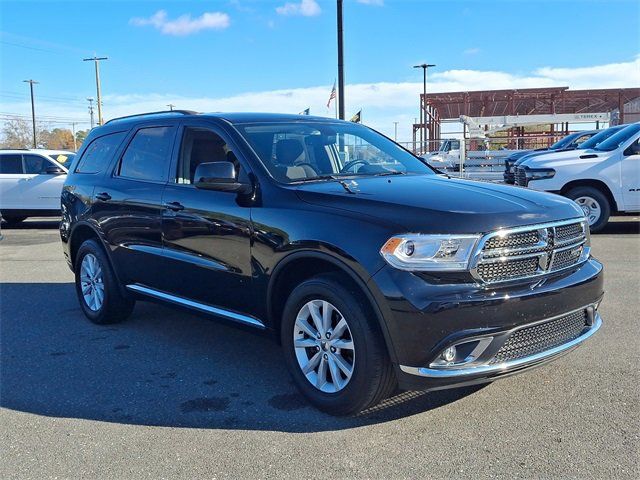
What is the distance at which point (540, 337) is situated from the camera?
3.43 m

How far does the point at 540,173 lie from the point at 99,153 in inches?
305

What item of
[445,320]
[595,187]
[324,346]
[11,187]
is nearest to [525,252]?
[445,320]

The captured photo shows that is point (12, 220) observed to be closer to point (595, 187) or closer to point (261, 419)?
point (595, 187)

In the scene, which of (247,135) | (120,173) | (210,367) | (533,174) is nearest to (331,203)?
(247,135)

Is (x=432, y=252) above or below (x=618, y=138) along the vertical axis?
below

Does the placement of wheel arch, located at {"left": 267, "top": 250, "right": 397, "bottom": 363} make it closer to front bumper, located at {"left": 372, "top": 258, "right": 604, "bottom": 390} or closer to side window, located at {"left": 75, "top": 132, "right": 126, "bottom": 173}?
front bumper, located at {"left": 372, "top": 258, "right": 604, "bottom": 390}

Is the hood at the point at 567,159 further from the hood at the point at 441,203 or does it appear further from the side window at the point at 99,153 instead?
the side window at the point at 99,153

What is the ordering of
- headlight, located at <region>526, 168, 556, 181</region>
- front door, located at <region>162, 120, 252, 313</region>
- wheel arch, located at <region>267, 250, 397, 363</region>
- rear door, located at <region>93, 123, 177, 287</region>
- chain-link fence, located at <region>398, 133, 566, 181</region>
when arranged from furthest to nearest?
chain-link fence, located at <region>398, 133, 566, 181</region>
headlight, located at <region>526, 168, 556, 181</region>
rear door, located at <region>93, 123, 177, 287</region>
front door, located at <region>162, 120, 252, 313</region>
wheel arch, located at <region>267, 250, 397, 363</region>

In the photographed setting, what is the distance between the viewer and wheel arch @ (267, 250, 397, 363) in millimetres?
3311

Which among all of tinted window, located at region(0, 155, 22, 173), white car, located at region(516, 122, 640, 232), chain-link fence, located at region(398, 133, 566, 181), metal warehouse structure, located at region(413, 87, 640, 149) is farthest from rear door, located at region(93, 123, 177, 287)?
metal warehouse structure, located at region(413, 87, 640, 149)

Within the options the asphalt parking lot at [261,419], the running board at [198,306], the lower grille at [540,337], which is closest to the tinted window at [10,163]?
the asphalt parking lot at [261,419]

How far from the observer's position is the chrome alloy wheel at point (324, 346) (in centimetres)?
354

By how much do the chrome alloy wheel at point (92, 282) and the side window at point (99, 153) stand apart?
90 centimetres

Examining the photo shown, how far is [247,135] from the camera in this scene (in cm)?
445
